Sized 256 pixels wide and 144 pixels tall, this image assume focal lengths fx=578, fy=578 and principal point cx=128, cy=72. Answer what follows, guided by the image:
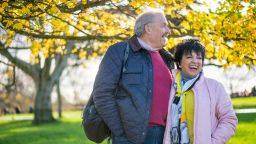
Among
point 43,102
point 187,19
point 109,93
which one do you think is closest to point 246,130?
point 187,19

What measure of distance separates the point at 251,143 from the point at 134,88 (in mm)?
7983

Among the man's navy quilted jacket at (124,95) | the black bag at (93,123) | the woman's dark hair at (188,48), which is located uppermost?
the woman's dark hair at (188,48)

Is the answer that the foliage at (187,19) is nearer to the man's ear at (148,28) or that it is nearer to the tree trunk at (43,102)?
the man's ear at (148,28)

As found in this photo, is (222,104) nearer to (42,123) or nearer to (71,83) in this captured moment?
(42,123)

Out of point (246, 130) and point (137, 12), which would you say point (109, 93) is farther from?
point (246, 130)

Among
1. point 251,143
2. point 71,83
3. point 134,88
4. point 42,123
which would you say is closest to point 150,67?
point 134,88

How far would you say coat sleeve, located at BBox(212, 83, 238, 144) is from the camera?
14.4 ft

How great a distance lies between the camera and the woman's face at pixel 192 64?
14.7 feet

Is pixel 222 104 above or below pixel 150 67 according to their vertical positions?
below

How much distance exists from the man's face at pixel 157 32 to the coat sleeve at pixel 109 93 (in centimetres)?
33

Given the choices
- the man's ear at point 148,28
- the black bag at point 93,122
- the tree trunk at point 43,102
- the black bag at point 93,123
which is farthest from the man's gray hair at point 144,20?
the tree trunk at point 43,102

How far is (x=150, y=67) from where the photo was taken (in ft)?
14.5

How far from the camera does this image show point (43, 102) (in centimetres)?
2781

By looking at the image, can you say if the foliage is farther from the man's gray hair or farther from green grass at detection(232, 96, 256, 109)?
green grass at detection(232, 96, 256, 109)
